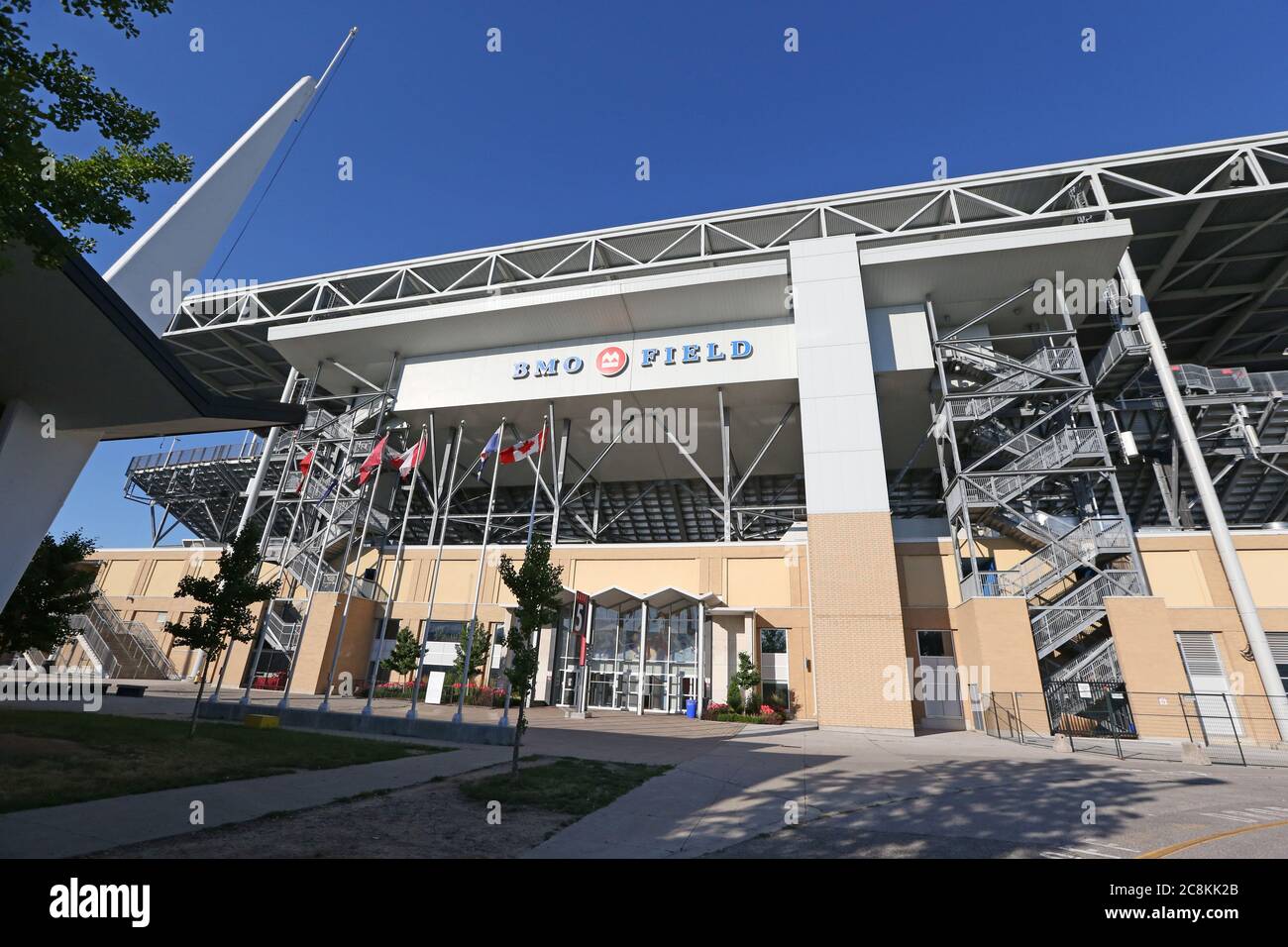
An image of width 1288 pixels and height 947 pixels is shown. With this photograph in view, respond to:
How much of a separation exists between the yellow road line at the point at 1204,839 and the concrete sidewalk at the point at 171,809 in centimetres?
1038

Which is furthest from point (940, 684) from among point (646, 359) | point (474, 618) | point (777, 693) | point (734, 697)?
point (646, 359)

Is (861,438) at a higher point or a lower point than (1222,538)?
higher

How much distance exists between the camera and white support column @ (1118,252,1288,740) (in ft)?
72.4

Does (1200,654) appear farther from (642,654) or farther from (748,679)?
(642,654)

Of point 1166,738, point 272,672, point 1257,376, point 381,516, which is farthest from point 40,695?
point 1257,376

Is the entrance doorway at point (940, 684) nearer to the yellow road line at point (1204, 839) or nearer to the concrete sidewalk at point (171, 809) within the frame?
the yellow road line at point (1204, 839)

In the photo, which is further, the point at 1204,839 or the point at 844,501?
the point at 844,501

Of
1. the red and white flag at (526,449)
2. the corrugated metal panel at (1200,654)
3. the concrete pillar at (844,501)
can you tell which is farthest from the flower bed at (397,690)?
the corrugated metal panel at (1200,654)

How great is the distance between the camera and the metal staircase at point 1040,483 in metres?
23.6

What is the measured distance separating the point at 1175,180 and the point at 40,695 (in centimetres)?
5426

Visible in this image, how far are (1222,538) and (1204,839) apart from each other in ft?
76.8

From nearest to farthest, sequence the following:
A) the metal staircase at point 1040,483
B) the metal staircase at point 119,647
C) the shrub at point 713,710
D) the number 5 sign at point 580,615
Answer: the metal staircase at point 1040,483 < the shrub at point 713,710 < the number 5 sign at point 580,615 < the metal staircase at point 119,647

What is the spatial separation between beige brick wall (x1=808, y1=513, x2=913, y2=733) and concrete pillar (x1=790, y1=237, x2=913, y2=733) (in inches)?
1.5

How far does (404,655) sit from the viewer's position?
31.2 meters
